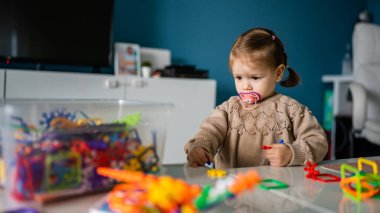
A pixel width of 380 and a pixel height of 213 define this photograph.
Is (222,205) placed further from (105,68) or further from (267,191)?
(105,68)

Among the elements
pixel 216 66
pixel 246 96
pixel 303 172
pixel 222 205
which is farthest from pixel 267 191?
pixel 216 66

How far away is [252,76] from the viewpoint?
105 cm

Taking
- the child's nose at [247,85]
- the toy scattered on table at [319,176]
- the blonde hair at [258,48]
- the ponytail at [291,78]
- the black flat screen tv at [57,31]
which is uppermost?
the black flat screen tv at [57,31]

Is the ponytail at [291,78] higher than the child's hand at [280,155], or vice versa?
the ponytail at [291,78]

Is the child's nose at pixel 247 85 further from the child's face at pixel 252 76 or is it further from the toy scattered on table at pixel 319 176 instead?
the toy scattered on table at pixel 319 176

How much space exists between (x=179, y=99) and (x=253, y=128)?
128 cm

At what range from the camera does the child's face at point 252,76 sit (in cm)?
104

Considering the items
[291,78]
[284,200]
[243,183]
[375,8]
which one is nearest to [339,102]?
[375,8]

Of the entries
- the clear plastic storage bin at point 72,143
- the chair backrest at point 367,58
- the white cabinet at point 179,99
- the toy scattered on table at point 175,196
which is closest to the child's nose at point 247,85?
the clear plastic storage bin at point 72,143

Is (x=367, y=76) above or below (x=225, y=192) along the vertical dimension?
above

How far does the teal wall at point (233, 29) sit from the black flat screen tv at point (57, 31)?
25 cm

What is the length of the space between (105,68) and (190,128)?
0.66m

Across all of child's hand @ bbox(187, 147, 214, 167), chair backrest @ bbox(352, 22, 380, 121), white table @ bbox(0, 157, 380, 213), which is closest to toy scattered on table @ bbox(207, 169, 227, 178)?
white table @ bbox(0, 157, 380, 213)

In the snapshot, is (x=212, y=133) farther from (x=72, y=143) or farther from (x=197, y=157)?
(x=72, y=143)
